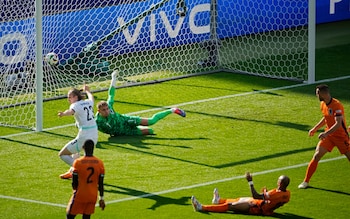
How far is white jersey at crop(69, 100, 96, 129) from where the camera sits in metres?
16.6

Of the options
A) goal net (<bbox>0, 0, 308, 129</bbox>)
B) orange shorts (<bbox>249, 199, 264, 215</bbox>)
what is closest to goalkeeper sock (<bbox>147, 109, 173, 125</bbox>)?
goal net (<bbox>0, 0, 308, 129</bbox>)

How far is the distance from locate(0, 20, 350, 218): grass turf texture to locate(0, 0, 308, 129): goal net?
28.4 inches

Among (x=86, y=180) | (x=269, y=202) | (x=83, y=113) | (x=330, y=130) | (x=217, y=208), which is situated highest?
(x=83, y=113)

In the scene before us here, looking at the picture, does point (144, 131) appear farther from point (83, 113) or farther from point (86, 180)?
point (86, 180)

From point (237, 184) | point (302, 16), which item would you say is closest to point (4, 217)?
point (237, 184)

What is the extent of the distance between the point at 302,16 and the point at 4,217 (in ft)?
40.1

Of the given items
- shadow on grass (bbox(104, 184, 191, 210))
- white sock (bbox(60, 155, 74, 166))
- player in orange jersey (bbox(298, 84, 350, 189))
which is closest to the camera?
shadow on grass (bbox(104, 184, 191, 210))

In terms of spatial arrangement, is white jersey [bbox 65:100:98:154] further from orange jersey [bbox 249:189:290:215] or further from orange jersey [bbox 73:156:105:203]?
orange jersey [bbox 249:189:290:215]

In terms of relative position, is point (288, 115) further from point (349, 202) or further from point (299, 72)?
point (349, 202)

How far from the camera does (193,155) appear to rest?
18391 mm

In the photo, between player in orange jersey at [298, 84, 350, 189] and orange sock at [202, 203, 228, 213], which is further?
player in orange jersey at [298, 84, 350, 189]

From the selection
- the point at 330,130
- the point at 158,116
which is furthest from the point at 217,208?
the point at 158,116

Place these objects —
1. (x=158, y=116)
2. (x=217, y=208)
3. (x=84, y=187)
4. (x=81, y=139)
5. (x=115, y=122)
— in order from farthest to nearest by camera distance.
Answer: (x=158, y=116), (x=115, y=122), (x=81, y=139), (x=217, y=208), (x=84, y=187)

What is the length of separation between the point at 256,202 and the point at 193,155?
3.08 m
